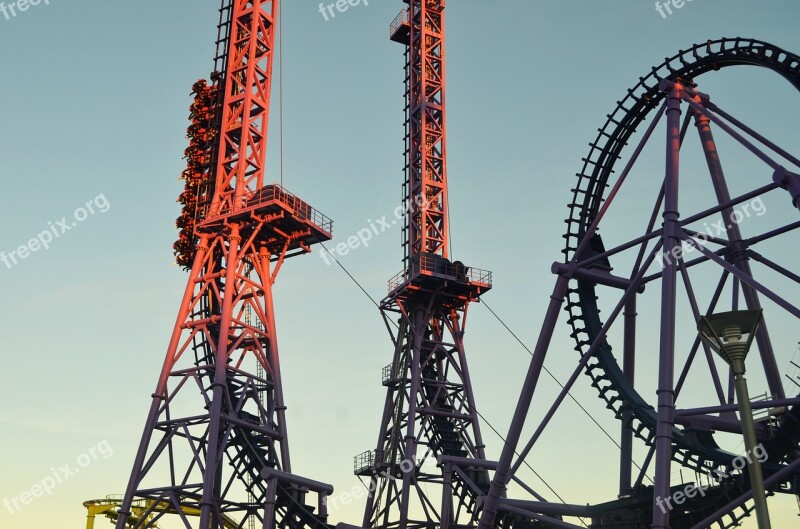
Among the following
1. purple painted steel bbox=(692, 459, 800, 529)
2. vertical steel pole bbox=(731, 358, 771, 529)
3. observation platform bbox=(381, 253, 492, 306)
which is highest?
observation platform bbox=(381, 253, 492, 306)

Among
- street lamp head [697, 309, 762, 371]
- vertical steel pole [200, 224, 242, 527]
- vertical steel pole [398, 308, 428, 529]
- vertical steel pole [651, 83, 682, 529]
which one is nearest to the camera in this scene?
street lamp head [697, 309, 762, 371]

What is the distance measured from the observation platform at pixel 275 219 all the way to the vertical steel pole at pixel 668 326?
1986 cm

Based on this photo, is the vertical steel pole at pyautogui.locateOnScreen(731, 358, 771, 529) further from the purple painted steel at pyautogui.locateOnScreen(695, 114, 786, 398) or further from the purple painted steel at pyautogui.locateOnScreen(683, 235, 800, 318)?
the purple painted steel at pyautogui.locateOnScreen(695, 114, 786, 398)

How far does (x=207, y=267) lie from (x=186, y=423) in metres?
8.11

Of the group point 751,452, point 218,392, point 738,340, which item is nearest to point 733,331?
point 738,340

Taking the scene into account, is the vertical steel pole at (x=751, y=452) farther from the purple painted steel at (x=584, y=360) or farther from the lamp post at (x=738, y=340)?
the purple painted steel at (x=584, y=360)

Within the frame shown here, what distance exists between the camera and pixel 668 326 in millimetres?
26656

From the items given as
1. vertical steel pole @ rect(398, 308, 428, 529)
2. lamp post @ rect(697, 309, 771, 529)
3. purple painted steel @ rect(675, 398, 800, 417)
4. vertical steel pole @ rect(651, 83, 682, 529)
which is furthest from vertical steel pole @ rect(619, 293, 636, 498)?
lamp post @ rect(697, 309, 771, 529)

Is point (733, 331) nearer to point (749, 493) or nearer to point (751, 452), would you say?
point (751, 452)

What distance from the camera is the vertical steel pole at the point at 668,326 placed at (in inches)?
987

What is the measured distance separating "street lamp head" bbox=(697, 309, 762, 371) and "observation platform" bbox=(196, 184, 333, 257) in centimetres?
3030

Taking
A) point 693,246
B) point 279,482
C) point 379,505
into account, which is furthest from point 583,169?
point 379,505

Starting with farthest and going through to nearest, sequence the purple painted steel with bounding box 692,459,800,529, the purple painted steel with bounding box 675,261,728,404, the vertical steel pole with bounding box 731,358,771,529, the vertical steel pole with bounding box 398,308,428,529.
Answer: the vertical steel pole with bounding box 398,308,428,529
the purple painted steel with bounding box 675,261,728,404
the purple painted steel with bounding box 692,459,800,529
the vertical steel pole with bounding box 731,358,771,529

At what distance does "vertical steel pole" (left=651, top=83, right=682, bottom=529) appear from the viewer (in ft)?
82.3
